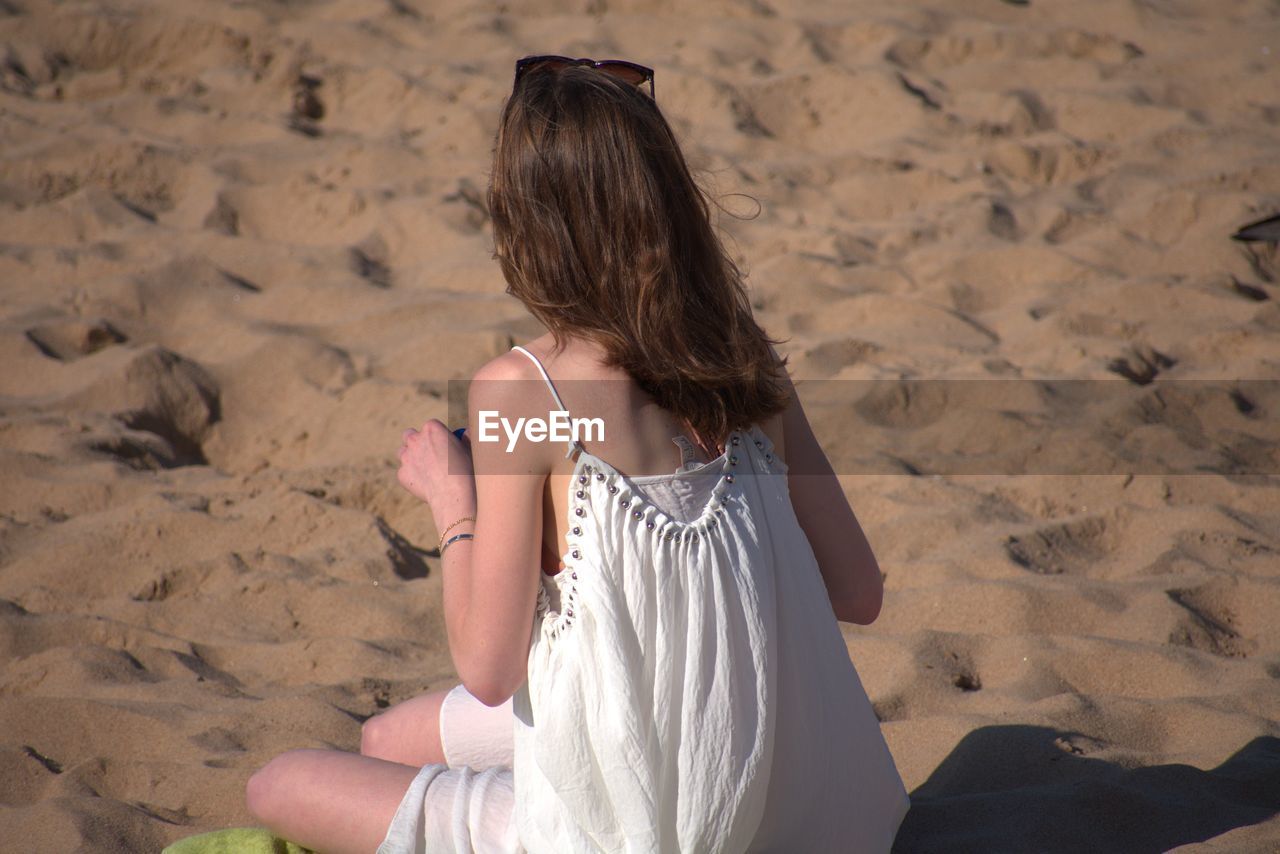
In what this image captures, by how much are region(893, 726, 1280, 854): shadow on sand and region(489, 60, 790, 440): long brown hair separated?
2.81 feet

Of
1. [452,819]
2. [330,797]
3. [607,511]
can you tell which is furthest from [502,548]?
[330,797]

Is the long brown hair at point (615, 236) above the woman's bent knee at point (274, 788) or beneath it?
above

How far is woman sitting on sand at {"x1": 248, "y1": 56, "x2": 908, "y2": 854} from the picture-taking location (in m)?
1.47

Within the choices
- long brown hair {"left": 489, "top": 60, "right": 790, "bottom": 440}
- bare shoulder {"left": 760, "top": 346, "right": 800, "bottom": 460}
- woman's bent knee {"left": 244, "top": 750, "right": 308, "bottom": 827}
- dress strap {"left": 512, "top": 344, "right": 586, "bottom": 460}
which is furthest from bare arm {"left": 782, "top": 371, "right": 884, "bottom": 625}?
woman's bent knee {"left": 244, "top": 750, "right": 308, "bottom": 827}

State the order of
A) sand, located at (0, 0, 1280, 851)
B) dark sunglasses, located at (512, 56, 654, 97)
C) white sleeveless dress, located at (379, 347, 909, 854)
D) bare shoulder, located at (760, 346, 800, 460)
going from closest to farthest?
white sleeveless dress, located at (379, 347, 909, 854) → dark sunglasses, located at (512, 56, 654, 97) → bare shoulder, located at (760, 346, 800, 460) → sand, located at (0, 0, 1280, 851)

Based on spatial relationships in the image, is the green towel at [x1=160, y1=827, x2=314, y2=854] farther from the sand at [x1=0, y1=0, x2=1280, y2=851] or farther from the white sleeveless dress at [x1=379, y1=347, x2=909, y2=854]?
the white sleeveless dress at [x1=379, y1=347, x2=909, y2=854]

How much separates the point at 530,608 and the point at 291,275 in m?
2.94

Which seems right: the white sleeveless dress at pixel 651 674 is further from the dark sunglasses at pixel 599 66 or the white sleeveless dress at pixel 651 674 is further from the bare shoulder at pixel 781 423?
the dark sunglasses at pixel 599 66

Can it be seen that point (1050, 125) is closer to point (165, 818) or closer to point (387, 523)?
point (387, 523)

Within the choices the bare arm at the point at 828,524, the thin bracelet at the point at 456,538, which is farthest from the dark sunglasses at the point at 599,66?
the thin bracelet at the point at 456,538

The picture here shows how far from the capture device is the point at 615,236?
153cm

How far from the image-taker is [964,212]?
430 cm

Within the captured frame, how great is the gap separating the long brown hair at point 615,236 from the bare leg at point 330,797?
70 cm

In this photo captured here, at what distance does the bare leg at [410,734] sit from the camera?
1882mm
